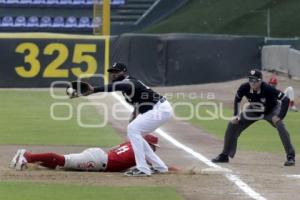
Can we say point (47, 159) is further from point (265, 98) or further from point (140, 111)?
point (265, 98)

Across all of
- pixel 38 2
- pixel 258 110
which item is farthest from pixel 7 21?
pixel 258 110

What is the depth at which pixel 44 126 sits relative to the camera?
20.5 meters

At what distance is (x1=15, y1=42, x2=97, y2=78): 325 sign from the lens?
35500mm

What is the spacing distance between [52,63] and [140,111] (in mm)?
23940

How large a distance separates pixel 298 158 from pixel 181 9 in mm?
41177

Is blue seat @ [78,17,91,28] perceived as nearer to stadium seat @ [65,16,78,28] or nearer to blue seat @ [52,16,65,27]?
stadium seat @ [65,16,78,28]

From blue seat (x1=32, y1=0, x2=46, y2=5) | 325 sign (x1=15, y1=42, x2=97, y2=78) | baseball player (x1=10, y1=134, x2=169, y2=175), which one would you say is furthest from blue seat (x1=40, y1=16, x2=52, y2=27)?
baseball player (x1=10, y1=134, x2=169, y2=175)

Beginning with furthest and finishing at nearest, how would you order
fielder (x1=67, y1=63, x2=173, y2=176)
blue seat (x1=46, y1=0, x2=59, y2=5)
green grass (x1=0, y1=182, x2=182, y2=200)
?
blue seat (x1=46, y1=0, x2=59, y2=5) → fielder (x1=67, y1=63, x2=173, y2=176) → green grass (x1=0, y1=182, x2=182, y2=200)

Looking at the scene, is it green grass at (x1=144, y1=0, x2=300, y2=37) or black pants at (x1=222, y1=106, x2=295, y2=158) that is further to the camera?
green grass at (x1=144, y1=0, x2=300, y2=37)

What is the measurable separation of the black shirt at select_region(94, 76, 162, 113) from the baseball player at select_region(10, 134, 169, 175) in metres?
0.63

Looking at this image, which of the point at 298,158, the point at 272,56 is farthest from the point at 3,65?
the point at 298,158

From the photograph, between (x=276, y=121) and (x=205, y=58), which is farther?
(x=205, y=58)

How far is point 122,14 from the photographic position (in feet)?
176

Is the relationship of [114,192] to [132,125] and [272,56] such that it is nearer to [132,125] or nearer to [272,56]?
[132,125]
